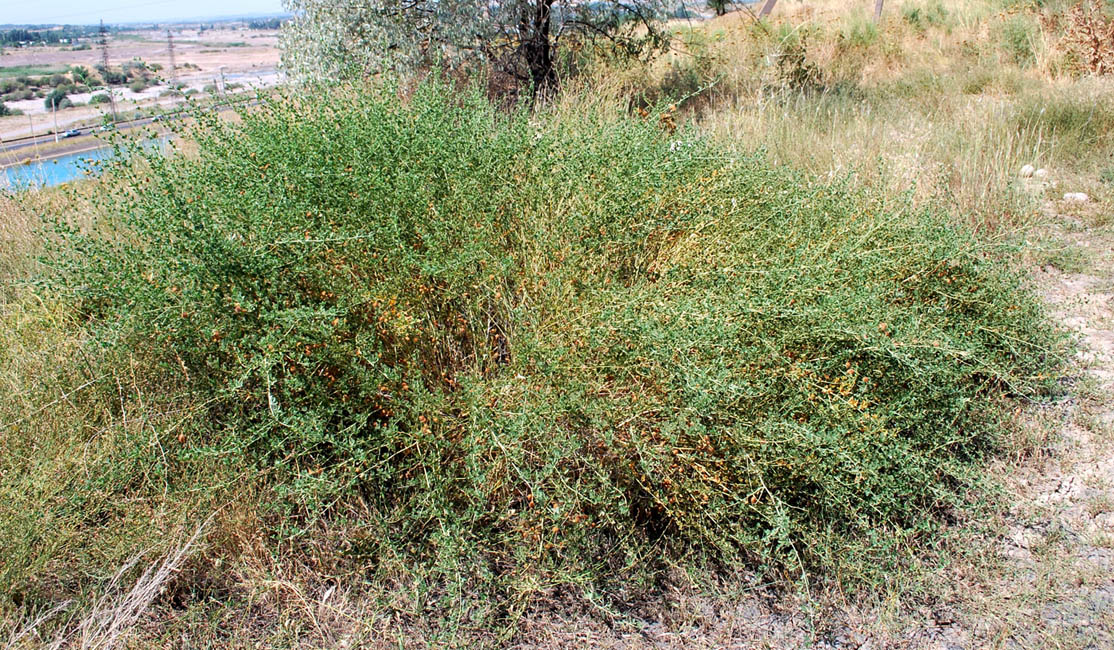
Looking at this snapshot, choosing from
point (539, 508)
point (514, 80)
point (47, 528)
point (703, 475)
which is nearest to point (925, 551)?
point (703, 475)

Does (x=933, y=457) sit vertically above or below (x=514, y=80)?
below

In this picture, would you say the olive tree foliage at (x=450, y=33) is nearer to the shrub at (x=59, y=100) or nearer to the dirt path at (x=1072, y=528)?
the shrub at (x=59, y=100)

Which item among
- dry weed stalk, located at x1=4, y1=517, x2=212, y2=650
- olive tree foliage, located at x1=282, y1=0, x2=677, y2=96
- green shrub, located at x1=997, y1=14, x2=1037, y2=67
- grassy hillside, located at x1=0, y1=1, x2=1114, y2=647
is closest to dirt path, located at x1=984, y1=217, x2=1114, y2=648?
grassy hillside, located at x1=0, y1=1, x2=1114, y2=647

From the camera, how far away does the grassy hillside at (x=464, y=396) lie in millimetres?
2195

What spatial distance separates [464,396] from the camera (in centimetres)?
235

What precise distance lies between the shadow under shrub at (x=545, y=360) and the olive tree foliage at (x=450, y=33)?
4211mm

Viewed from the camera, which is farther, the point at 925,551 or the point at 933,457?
the point at 933,457

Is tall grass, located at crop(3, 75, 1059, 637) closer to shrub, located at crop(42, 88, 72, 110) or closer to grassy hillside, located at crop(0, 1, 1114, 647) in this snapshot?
grassy hillside, located at crop(0, 1, 1114, 647)

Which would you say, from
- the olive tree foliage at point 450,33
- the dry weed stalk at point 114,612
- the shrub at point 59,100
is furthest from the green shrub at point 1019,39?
the shrub at point 59,100

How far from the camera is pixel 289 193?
2.76m

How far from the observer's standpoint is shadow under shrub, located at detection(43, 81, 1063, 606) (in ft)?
7.30

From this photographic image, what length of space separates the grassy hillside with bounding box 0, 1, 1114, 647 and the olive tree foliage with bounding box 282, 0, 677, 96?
13.7 ft

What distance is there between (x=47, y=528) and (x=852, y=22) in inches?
460

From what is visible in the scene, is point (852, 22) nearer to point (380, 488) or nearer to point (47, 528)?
point (380, 488)
